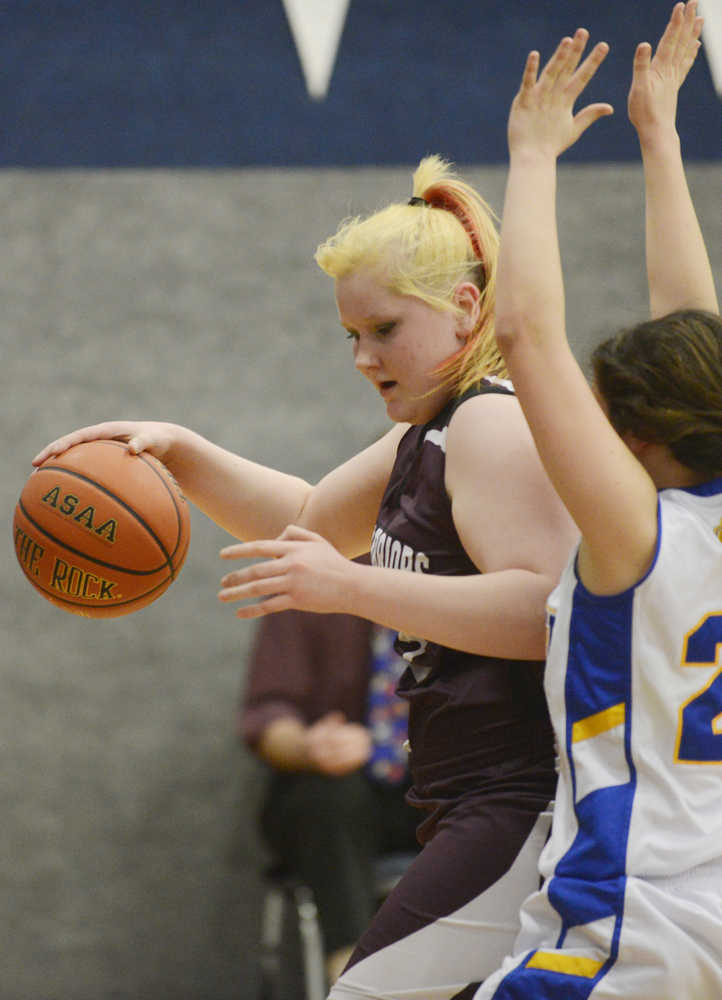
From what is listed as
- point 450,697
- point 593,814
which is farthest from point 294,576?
point 593,814

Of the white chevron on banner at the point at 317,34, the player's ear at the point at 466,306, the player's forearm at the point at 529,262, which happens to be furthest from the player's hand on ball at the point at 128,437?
the white chevron on banner at the point at 317,34

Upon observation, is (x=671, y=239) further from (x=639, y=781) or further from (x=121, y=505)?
(x=121, y=505)

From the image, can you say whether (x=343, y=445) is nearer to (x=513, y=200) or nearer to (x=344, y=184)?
(x=344, y=184)

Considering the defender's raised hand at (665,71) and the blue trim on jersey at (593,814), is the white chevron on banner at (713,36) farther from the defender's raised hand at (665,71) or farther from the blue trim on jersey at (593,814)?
the blue trim on jersey at (593,814)

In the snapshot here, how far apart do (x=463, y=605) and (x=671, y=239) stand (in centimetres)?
70

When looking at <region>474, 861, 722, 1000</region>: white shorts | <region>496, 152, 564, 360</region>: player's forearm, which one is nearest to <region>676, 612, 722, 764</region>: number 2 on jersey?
<region>474, 861, 722, 1000</region>: white shorts

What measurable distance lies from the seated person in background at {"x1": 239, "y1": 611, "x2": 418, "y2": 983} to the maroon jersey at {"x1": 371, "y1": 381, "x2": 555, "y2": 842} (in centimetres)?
186

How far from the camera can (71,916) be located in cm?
436

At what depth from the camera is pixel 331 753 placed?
3.76 metres

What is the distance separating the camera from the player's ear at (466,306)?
194 cm

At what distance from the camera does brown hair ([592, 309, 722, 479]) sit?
1506 millimetres

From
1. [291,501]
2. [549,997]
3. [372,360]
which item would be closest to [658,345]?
[372,360]

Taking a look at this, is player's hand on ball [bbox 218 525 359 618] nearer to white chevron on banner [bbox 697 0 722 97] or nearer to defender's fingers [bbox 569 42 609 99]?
defender's fingers [bbox 569 42 609 99]

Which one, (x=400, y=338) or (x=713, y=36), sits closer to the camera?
(x=400, y=338)
